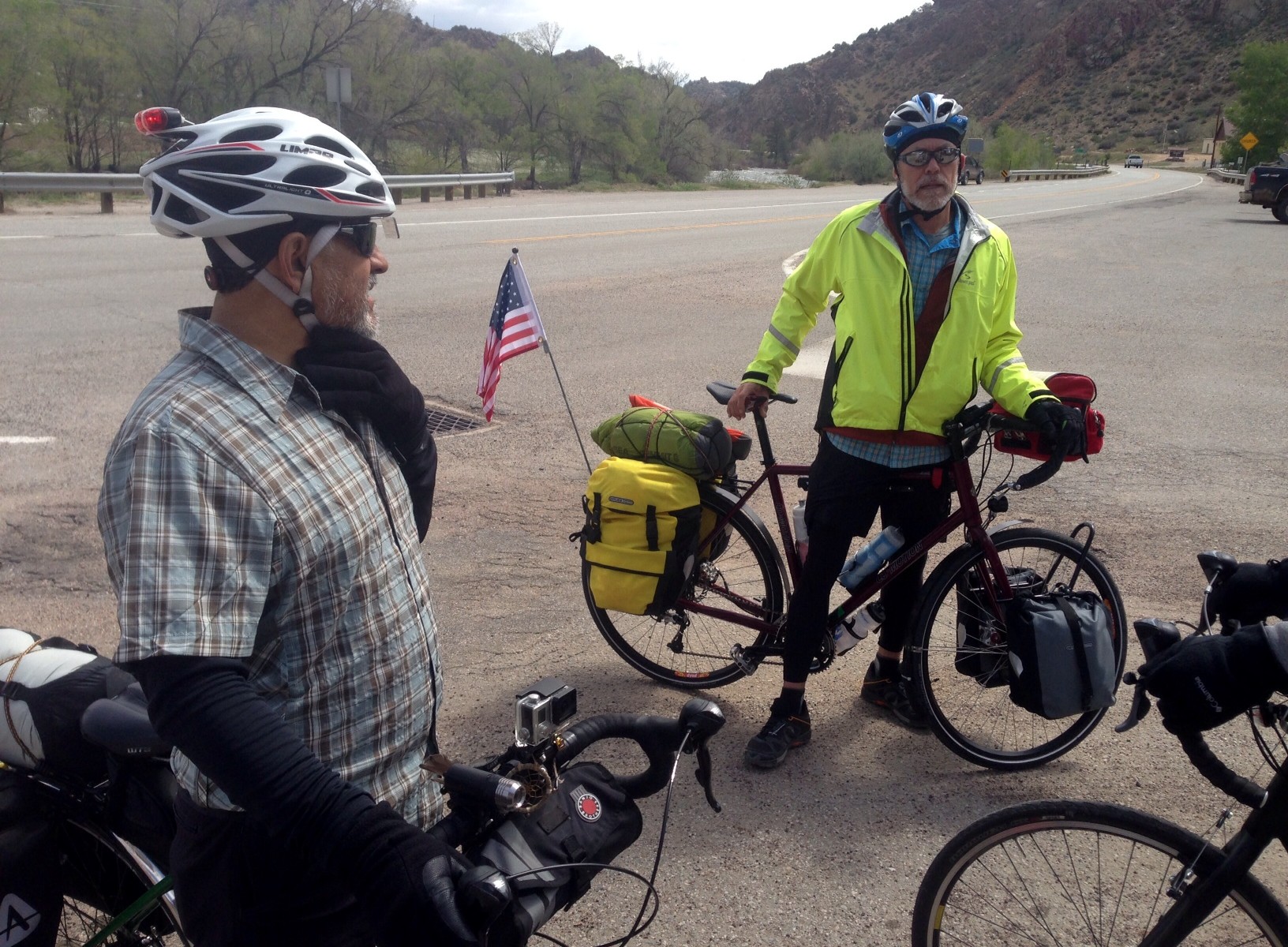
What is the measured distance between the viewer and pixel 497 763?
189 centimetres

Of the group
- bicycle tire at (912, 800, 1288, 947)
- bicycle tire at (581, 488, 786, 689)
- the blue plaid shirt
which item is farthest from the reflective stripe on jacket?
bicycle tire at (912, 800, 1288, 947)

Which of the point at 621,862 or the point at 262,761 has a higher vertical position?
the point at 262,761

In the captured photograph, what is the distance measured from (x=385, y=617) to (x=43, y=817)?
109 centimetres

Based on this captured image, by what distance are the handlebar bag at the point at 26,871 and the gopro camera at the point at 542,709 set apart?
120 centimetres

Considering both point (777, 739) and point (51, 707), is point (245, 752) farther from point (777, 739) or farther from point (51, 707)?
point (777, 739)

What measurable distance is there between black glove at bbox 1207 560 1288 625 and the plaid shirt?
1.68 meters

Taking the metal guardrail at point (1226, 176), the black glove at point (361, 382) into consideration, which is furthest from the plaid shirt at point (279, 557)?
the metal guardrail at point (1226, 176)

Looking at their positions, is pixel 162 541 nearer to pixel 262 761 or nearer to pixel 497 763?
pixel 262 761

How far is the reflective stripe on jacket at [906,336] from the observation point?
11.6ft

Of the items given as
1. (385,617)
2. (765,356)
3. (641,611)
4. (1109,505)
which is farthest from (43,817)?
(1109,505)

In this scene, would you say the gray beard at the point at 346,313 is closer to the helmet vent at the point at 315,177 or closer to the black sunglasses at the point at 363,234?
the black sunglasses at the point at 363,234

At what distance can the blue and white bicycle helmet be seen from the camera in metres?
3.54

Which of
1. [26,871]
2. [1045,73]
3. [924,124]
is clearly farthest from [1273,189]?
[1045,73]

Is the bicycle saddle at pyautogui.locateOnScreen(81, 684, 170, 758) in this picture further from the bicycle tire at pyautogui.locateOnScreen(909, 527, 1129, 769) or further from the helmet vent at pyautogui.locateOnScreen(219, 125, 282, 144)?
the bicycle tire at pyautogui.locateOnScreen(909, 527, 1129, 769)
